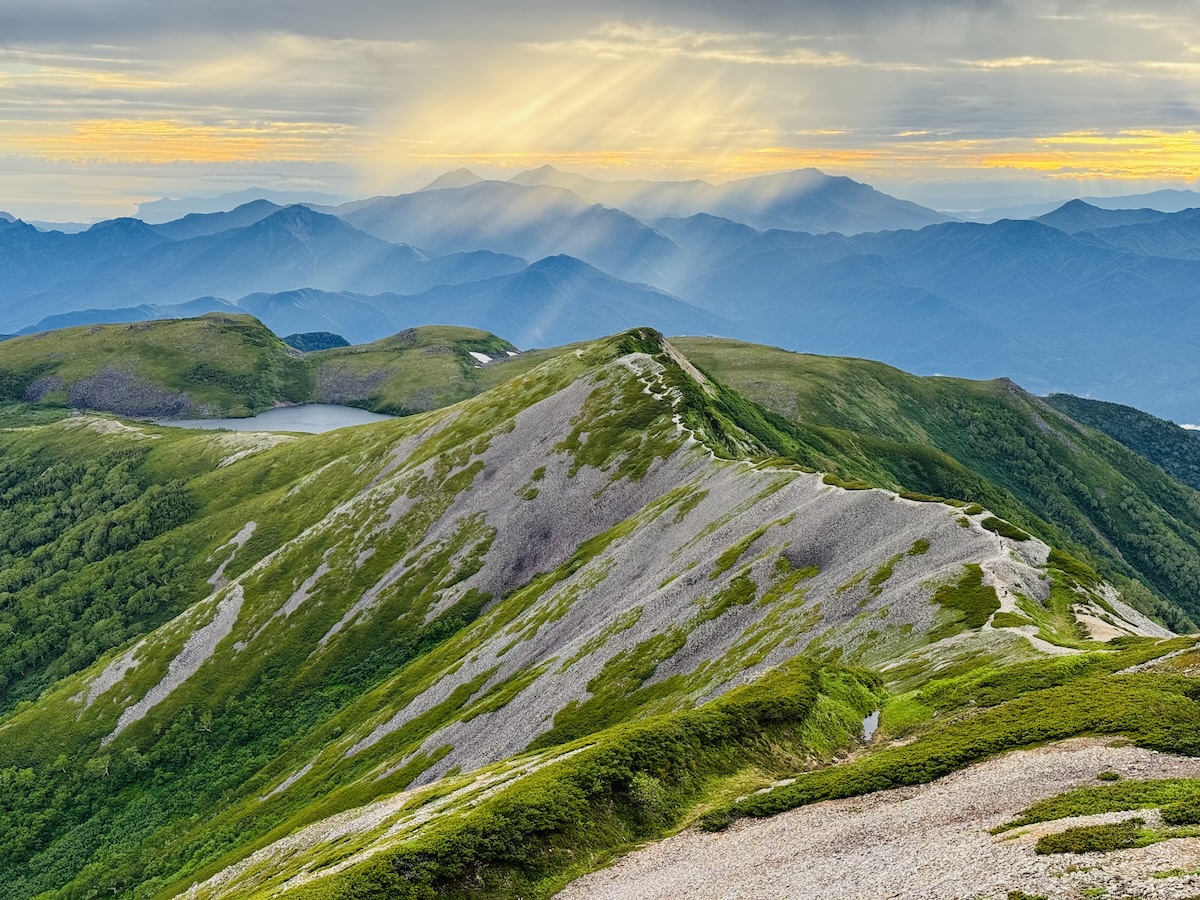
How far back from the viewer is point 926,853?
1271 inches

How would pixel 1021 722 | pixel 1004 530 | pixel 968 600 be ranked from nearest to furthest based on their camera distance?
1. pixel 1021 722
2. pixel 968 600
3. pixel 1004 530

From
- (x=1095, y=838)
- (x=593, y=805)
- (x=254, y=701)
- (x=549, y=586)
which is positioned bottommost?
(x=254, y=701)

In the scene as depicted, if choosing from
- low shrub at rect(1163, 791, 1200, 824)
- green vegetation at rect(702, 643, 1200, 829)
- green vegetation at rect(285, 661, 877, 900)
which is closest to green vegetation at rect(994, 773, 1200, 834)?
low shrub at rect(1163, 791, 1200, 824)

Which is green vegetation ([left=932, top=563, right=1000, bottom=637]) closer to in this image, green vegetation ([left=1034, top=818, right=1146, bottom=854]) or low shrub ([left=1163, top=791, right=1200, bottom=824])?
low shrub ([left=1163, top=791, right=1200, bottom=824])

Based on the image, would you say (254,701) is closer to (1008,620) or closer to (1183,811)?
(1008,620)

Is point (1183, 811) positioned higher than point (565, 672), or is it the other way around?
point (1183, 811)

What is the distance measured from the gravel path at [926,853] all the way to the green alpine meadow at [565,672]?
0.33 metres

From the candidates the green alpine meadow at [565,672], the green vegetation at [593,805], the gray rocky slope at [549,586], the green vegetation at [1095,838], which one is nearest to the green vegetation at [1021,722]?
the green alpine meadow at [565,672]

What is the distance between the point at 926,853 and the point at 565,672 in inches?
1975

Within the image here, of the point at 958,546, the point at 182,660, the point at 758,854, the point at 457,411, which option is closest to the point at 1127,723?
the point at 758,854

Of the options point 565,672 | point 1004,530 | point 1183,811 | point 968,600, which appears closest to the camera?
point 1183,811

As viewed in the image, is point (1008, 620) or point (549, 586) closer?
point (1008, 620)

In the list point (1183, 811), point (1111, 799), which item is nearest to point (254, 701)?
point (1111, 799)

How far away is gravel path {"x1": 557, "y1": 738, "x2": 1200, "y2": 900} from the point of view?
27.0m
